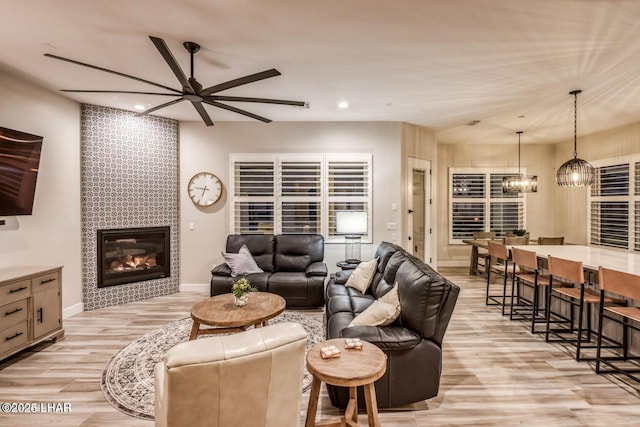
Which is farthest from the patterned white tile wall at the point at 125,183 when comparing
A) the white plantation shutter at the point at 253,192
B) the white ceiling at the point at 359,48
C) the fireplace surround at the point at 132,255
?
the white plantation shutter at the point at 253,192

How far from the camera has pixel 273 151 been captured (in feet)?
17.9

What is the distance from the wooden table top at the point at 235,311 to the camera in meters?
2.74

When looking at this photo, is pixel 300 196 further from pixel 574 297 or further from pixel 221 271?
pixel 574 297

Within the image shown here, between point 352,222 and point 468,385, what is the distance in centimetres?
280

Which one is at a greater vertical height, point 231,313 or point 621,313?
point 621,313

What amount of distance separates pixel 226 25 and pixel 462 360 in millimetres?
3740

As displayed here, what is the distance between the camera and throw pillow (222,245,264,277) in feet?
15.0

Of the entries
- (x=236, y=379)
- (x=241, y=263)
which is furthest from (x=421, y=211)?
(x=236, y=379)

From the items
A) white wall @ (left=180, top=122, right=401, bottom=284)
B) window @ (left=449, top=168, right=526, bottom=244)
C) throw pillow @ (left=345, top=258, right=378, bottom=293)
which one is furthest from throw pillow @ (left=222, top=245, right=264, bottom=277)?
window @ (left=449, top=168, right=526, bottom=244)

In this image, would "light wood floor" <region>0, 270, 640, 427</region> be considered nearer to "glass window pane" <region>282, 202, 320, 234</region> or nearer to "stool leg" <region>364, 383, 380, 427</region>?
"stool leg" <region>364, 383, 380, 427</region>

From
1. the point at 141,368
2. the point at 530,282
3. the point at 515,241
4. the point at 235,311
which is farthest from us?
the point at 515,241

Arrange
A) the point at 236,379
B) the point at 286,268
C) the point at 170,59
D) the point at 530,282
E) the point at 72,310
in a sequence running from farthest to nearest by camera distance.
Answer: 1. the point at 286,268
2. the point at 72,310
3. the point at 530,282
4. the point at 170,59
5. the point at 236,379

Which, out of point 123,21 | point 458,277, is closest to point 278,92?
point 123,21

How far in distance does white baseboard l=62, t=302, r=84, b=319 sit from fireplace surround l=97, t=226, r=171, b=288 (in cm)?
34
